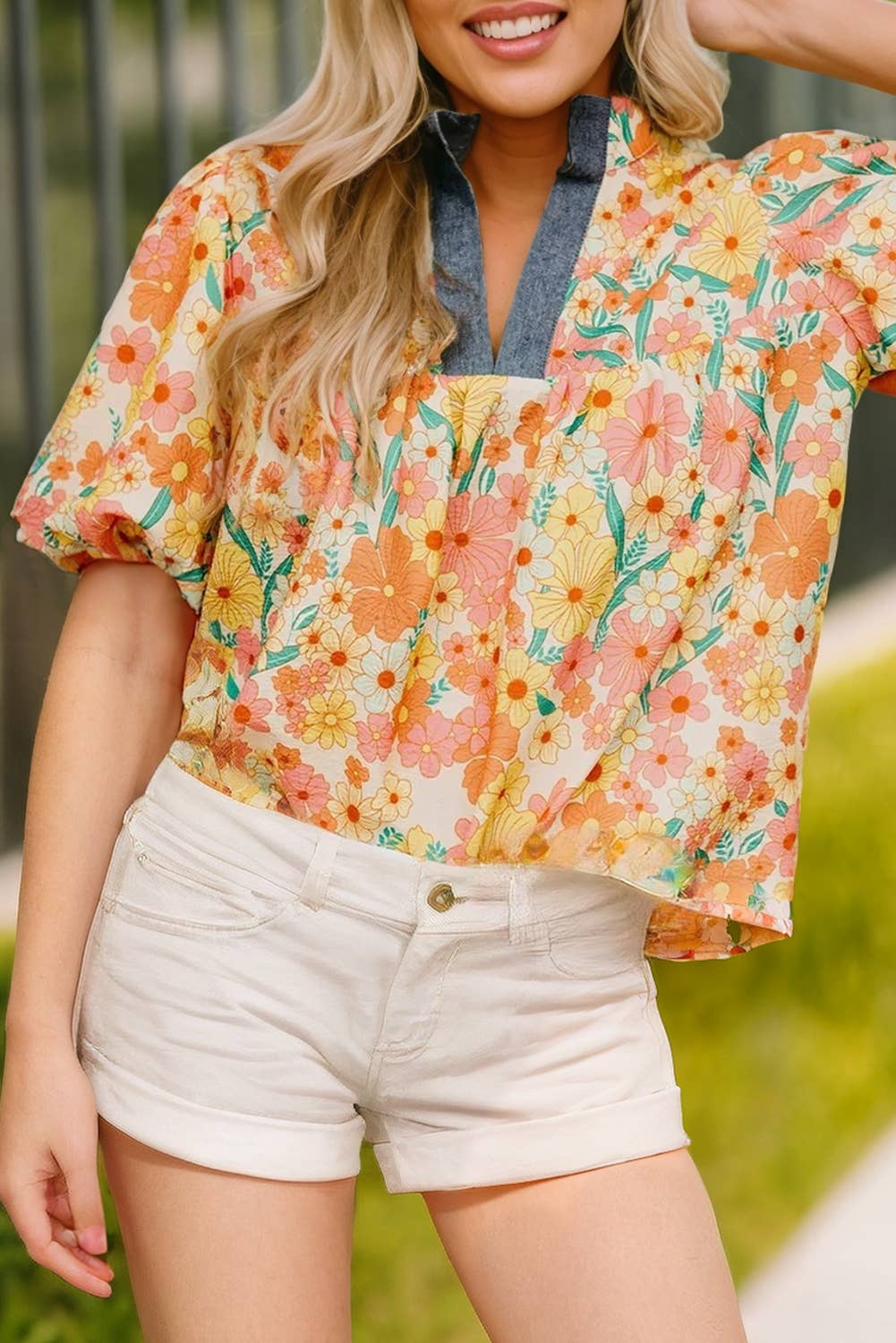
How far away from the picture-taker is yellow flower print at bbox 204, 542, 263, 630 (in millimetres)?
1239

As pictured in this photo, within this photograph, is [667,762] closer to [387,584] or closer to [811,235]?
[387,584]

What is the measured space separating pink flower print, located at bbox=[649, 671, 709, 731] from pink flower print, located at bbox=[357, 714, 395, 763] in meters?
0.18

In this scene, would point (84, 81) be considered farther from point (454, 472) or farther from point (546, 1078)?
point (546, 1078)

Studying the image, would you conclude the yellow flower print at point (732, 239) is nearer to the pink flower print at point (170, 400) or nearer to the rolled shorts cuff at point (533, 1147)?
the pink flower print at point (170, 400)

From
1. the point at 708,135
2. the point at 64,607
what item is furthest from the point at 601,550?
the point at 64,607

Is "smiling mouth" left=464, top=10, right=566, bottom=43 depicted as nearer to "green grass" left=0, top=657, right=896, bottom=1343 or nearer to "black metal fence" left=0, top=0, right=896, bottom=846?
"black metal fence" left=0, top=0, right=896, bottom=846

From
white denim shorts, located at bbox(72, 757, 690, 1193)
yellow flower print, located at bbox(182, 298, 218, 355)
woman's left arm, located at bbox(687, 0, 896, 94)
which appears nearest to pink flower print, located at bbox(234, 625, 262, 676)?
white denim shorts, located at bbox(72, 757, 690, 1193)

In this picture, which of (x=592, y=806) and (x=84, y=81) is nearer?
(x=592, y=806)

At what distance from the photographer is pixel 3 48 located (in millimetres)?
2061

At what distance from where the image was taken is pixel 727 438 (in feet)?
3.79

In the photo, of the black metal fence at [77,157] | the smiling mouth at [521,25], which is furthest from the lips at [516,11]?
the black metal fence at [77,157]

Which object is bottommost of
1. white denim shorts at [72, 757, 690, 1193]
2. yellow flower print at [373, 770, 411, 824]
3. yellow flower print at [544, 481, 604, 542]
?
white denim shorts at [72, 757, 690, 1193]

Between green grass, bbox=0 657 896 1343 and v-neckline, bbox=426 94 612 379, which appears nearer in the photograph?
v-neckline, bbox=426 94 612 379

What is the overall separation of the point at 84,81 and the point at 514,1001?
1453 mm
